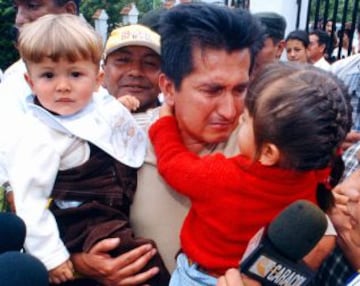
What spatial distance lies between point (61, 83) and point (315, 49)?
23.3 ft

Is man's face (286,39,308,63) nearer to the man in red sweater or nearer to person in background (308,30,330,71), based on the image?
person in background (308,30,330,71)

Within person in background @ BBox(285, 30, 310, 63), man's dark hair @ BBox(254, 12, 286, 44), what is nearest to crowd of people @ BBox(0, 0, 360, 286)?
man's dark hair @ BBox(254, 12, 286, 44)

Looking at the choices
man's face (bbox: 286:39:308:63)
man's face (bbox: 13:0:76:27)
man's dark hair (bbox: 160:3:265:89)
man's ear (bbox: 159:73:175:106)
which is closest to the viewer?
man's dark hair (bbox: 160:3:265:89)

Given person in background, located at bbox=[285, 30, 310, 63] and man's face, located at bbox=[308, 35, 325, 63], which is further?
man's face, located at bbox=[308, 35, 325, 63]

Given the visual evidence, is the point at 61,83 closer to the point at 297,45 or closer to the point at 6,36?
the point at 297,45

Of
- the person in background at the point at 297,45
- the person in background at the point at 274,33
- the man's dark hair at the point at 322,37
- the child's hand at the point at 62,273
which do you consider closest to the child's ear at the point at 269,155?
the child's hand at the point at 62,273

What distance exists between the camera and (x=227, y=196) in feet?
5.70

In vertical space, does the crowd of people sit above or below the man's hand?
above

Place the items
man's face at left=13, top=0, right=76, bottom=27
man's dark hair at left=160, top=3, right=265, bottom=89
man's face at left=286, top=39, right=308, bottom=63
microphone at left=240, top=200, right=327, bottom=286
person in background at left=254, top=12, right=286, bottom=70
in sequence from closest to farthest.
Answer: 1. microphone at left=240, top=200, right=327, bottom=286
2. man's dark hair at left=160, top=3, right=265, bottom=89
3. man's face at left=13, top=0, right=76, bottom=27
4. person in background at left=254, top=12, right=286, bottom=70
5. man's face at left=286, top=39, right=308, bottom=63

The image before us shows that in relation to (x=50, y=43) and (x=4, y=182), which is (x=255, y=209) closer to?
(x=50, y=43)

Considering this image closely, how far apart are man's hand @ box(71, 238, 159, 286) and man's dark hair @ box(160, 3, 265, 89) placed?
0.62 metres

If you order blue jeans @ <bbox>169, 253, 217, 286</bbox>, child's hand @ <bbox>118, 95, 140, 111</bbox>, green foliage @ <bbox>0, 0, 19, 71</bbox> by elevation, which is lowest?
green foliage @ <bbox>0, 0, 19, 71</bbox>

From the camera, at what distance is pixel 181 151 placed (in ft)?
6.32

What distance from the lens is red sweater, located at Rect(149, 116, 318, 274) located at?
1.70 metres
